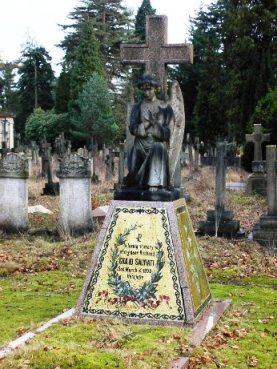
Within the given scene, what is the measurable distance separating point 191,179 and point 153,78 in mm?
17738

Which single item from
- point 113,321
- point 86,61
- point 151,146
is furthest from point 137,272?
point 86,61

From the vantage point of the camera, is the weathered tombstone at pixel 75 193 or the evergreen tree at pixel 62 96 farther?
the evergreen tree at pixel 62 96

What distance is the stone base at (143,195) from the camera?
682cm

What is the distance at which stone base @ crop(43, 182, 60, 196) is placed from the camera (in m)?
20.9

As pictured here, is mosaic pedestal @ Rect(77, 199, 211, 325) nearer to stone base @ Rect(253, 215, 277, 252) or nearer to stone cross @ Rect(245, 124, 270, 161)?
stone base @ Rect(253, 215, 277, 252)

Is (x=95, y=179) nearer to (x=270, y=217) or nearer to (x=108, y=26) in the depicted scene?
(x=270, y=217)

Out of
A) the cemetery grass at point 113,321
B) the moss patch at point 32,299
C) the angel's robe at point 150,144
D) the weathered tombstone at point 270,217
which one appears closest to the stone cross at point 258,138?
the cemetery grass at point 113,321

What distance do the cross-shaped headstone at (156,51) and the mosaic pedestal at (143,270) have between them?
1.81m

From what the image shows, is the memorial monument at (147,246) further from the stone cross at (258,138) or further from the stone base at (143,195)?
the stone cross at (258,138)

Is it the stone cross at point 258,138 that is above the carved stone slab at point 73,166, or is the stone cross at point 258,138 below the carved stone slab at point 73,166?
above

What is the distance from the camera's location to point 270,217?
12766 millimetres

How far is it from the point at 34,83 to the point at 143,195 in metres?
62.6

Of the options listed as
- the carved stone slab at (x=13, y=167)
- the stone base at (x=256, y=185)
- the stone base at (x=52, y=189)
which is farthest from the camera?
the stone base at (x=256, y=185)

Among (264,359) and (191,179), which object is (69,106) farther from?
(264,359)
